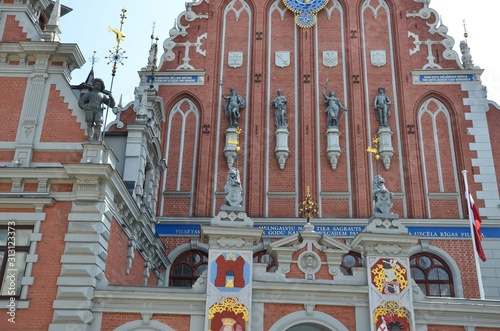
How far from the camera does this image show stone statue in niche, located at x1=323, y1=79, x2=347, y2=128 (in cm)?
2205

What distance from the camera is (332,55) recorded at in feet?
77.2

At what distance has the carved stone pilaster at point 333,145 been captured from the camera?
70.6 ft

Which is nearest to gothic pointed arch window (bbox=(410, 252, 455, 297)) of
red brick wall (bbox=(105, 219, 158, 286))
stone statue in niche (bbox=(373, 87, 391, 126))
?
stone statue in niche (bbox=(373, 87, 391, 126))

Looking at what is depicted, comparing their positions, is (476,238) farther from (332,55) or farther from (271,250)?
(332,55)

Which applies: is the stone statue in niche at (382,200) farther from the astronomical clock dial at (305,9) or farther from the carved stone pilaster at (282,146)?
the astronomical clock dial at (305,9)

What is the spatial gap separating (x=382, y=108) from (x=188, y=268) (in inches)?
361

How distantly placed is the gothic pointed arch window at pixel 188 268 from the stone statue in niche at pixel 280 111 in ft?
18.2

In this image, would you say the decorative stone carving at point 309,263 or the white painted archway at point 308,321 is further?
the decorative stone carving at point 309,263

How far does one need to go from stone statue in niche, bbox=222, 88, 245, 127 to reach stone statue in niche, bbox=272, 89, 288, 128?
1277mm

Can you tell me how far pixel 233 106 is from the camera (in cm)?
2236

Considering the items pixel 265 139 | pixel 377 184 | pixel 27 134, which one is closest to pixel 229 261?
pixel 377 184

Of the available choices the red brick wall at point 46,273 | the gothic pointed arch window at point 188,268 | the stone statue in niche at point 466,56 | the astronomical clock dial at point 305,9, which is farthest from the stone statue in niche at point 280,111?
the red brick wall at point 46,273

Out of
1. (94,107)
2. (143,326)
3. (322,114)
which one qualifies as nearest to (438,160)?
(322,114)

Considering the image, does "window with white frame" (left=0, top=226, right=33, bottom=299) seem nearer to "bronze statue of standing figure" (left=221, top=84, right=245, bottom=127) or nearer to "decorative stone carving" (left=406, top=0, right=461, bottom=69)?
"bronze statue of standing figure" (left=221, top=84, right=245, bottom=127)
